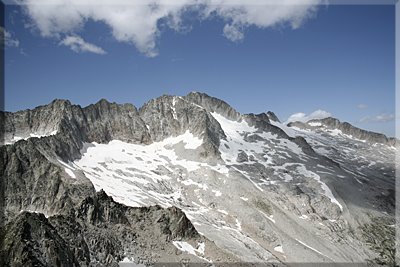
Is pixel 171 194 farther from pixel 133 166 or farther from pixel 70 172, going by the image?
pixel 70 172

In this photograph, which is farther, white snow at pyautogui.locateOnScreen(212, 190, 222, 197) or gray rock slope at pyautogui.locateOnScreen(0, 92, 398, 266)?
white snow at pyautogui.locateOnScreen(212, 190, 222, 197)

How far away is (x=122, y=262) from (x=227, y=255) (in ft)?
74.7

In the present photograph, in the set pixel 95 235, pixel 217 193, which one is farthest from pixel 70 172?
pixel 95 235

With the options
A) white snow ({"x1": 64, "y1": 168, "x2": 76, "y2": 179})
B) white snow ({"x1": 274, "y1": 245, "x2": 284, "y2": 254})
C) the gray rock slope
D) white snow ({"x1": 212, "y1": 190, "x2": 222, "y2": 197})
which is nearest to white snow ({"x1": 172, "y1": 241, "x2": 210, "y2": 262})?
the gray rock slope

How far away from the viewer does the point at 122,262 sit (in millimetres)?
58062

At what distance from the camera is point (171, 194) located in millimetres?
117312

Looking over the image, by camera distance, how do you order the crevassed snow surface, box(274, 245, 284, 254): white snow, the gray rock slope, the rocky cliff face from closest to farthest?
the rocky cliff face → the gray rock slope → box(274, 245, 284, 254): white snow → the crevassed snow surface

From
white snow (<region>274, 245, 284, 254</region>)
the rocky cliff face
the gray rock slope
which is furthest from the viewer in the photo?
white snow (<region>274, 245, 284, 254</region>)

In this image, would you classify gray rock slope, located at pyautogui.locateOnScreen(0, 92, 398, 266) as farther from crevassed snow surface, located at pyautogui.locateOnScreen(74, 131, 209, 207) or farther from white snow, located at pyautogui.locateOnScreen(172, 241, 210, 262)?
crevassed snow surface, located at pyautogui.locateOnScreen(74, 131, 209, 207)

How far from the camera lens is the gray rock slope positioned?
61.8 m

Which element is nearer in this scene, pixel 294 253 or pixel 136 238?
pixel 136 238

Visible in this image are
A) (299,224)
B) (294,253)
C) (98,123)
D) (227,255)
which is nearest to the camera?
(227,255)

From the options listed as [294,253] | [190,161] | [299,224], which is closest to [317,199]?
[299,224]

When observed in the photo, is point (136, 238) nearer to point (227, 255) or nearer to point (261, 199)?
point (227, 255)
